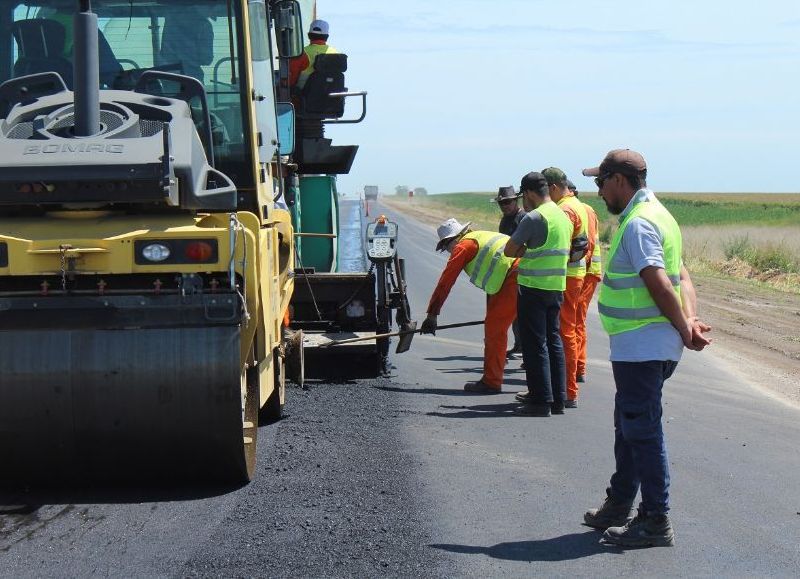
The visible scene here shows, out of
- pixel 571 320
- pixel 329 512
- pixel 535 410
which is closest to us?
pixel 329 512

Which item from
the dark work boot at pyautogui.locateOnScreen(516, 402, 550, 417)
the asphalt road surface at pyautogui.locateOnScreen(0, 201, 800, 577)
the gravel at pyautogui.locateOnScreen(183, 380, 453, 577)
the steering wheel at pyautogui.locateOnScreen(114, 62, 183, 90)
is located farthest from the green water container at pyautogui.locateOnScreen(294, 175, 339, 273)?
the steering wheel at pyautogui.locateOnScreen(114, 62, 183, 90)

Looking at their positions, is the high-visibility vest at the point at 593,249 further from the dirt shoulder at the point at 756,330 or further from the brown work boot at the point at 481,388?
the dirt shoulder at the point at 756,330

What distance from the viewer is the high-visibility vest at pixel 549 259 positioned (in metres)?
A: 8.90

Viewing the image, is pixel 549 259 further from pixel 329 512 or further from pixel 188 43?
pixel 329 512

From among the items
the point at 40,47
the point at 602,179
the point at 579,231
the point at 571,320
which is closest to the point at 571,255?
the point at 579,231

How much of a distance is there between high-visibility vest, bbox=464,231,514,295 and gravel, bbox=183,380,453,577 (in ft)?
6.17

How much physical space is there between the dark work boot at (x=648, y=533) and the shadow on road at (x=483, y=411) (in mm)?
3382

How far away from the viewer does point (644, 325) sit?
17.5 ft

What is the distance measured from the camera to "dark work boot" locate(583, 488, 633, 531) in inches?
218

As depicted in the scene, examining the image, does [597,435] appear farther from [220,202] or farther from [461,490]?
[220,202]

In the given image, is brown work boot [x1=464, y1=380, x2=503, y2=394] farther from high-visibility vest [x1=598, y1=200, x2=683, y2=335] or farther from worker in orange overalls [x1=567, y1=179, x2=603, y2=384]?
high-visibility vest [x1=598, y1=200, x2=683, y2=335]

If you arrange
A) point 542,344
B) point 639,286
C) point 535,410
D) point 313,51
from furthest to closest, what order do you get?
point 313,51, point 542,344, point 535,410, point 639,286

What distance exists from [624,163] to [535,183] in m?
3.65

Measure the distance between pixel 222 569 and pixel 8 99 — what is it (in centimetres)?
297
